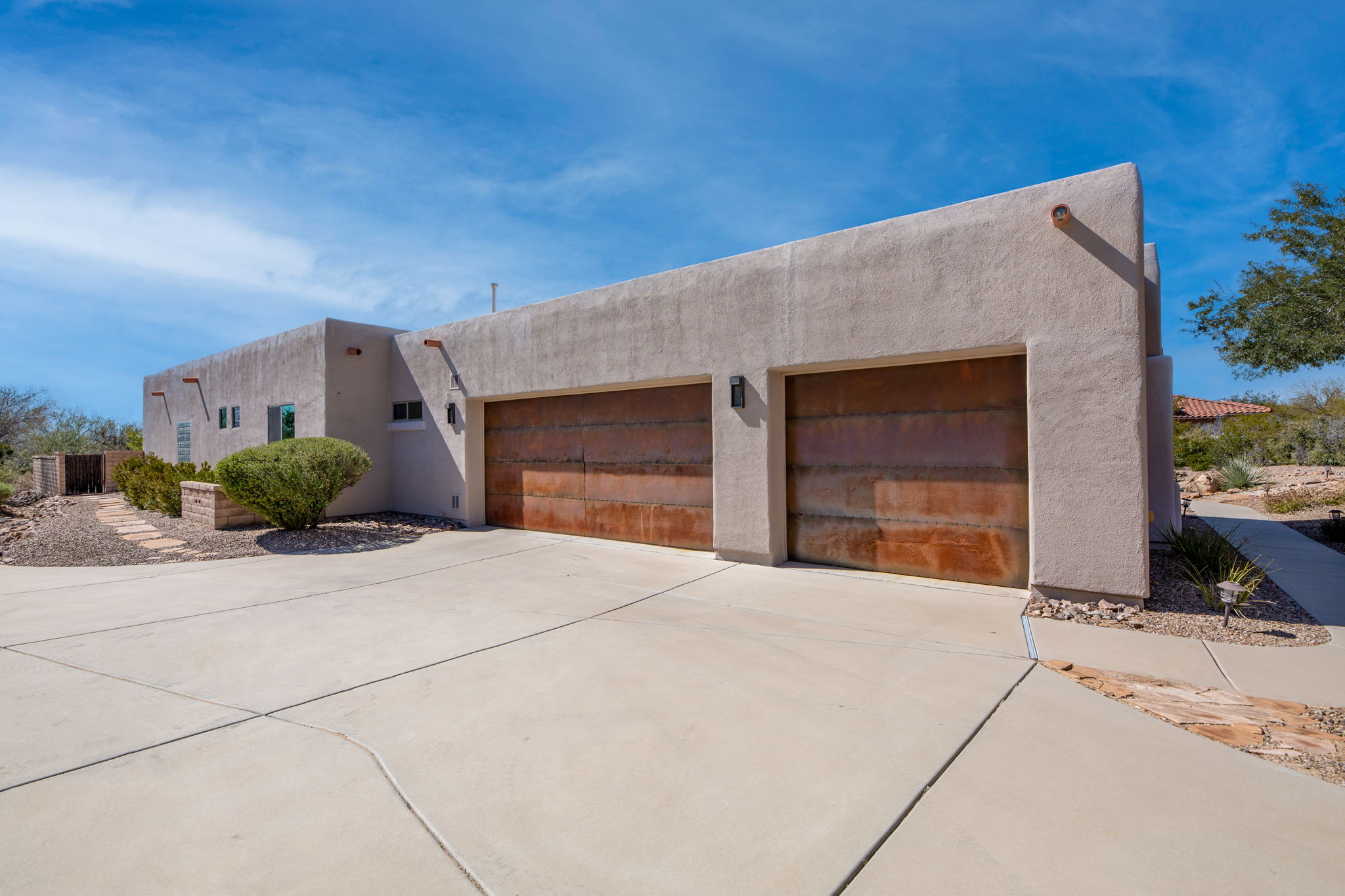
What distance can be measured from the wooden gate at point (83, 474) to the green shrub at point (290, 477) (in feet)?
39.4

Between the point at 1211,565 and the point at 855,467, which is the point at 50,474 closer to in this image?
the point at 855,467

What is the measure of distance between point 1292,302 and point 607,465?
45.4 ft

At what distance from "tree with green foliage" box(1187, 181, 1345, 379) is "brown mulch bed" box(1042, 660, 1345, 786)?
1234cm

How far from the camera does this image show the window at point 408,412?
12.1 meters

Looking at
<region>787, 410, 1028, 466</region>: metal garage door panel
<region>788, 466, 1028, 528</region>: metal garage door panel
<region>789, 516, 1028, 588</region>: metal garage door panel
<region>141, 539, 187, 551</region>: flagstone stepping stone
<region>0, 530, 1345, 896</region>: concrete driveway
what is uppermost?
<region>787, 410, 1028, 466</region>: metal garage door panel

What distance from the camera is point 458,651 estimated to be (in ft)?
14.6

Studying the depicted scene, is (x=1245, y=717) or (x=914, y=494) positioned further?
(x=914, y=494)

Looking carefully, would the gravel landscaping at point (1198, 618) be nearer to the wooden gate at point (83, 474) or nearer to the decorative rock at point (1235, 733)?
the decorative rock at point (1235, 733)

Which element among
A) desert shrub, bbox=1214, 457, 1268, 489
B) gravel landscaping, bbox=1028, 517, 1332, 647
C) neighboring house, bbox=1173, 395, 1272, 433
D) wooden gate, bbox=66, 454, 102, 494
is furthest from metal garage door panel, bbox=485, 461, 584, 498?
neighboring house, bbox=1173, 395, 1272, 433

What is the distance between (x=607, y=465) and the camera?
9.51 metres

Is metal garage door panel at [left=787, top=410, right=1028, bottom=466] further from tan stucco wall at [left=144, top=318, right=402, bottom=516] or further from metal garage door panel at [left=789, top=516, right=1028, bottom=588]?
tan stucco wall at [left=144, top=318, right=402, bottom=516]

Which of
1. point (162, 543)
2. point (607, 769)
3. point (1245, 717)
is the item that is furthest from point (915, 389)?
point (162, 543)

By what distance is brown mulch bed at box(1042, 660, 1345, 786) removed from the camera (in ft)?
9.77

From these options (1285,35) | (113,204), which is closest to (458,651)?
(113,204)
